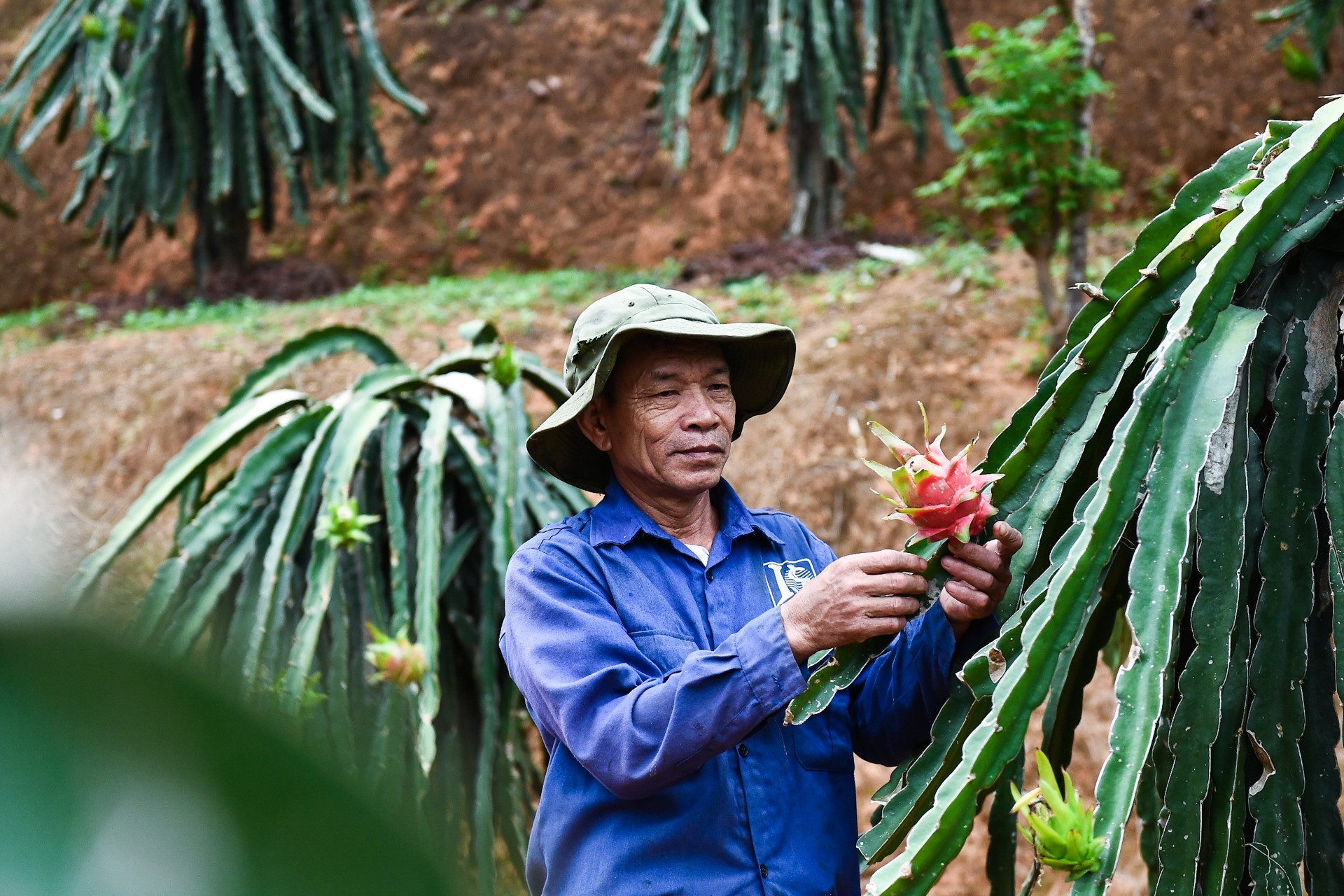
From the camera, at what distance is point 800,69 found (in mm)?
7574

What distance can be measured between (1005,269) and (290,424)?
4235mm

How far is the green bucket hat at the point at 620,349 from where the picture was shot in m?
1.99

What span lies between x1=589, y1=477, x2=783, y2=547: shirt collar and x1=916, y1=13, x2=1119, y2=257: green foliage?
3.53m

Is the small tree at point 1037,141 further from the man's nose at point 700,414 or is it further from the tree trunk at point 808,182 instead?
the man's nose at point 700,414

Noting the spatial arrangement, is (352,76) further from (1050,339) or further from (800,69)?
(1050,339)

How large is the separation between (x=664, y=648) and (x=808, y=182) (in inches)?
258

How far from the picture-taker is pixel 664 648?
1.87 m

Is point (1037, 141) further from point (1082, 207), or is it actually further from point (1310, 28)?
point (1310, 28)

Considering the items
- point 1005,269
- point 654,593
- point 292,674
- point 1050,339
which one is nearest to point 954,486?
point 654,593

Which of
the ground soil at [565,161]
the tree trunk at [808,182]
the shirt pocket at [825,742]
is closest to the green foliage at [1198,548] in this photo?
the shirt pocket at [825,742]

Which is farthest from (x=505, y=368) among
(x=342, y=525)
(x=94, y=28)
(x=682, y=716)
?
(x=94, y=28)

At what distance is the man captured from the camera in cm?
165

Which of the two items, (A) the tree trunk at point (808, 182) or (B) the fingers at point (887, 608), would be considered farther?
(A) the tree trunk at point (808, 182)

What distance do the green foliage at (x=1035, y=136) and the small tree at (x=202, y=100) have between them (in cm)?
404
